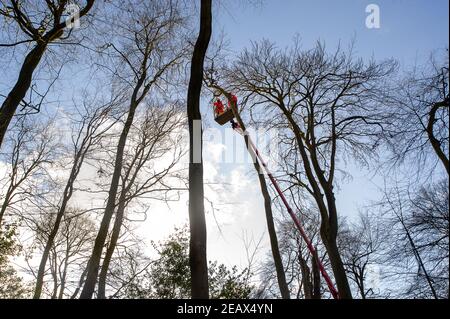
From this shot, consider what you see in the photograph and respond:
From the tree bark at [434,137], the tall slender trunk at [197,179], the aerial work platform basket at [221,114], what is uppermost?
the aerial work platform basket at [221,114]

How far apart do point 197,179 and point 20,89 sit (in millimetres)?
3635

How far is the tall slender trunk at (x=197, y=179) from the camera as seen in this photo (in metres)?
3.47

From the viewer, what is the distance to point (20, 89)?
502 centimetres

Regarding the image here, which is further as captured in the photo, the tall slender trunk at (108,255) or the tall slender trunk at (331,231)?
the tall slender trunk at (108,255)

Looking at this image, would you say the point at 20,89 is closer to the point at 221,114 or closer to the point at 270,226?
the point at 221,114

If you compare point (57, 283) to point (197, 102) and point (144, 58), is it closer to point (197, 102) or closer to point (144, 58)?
point (144, 58)

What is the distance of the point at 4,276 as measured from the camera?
15.2 meters

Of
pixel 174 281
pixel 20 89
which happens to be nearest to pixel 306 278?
pixel 174 281

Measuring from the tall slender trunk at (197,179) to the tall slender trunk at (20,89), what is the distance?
2958 mm

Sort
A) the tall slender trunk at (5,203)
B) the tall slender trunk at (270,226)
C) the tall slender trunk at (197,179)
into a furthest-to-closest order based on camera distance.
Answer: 1. the tall slender trunk at (5,203)
2. the tall slender trunk at (270,226)
3. the tall slender trunk at (197,179)

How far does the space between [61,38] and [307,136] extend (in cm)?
765

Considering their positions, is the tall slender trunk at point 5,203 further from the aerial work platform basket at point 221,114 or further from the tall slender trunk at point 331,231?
the tall slender trunk at point 331,231

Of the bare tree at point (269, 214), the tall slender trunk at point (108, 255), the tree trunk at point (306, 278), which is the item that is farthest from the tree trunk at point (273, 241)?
the tree trunk at point (306, 278)
